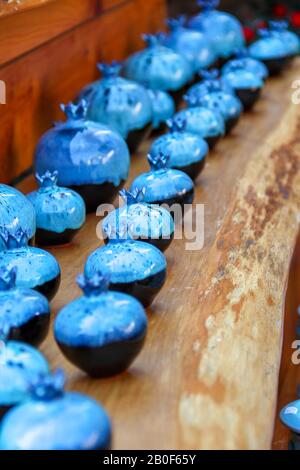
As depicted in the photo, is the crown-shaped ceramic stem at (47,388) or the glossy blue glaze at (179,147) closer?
the crown-shaped ceramic stem at (47,388)

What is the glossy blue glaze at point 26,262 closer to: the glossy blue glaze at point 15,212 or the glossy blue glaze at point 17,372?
the glossy blue glaze at point 15,212

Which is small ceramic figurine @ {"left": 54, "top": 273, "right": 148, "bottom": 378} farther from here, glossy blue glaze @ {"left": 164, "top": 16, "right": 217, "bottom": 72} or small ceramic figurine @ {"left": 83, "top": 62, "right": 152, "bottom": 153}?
glossy blue glaze @ {"left": 164, "top": 16, "right": 217, "bottom": 72}

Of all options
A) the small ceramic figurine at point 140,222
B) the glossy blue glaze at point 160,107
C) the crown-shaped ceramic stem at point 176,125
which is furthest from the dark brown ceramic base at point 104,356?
the glossy blue glaze at point 160,107

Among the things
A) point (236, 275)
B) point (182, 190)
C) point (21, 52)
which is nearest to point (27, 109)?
point (21, 52)

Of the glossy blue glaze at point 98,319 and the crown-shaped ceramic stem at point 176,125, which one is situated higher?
the glossy blue glaze at point 98,319

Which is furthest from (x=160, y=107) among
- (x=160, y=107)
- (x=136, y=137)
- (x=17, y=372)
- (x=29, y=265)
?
(x=17, y=372)

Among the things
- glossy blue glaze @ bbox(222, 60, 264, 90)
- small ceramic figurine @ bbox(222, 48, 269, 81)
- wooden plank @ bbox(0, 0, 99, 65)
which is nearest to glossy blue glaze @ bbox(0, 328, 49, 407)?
wooden plank @ bbox(0, 0, 99, 65)
